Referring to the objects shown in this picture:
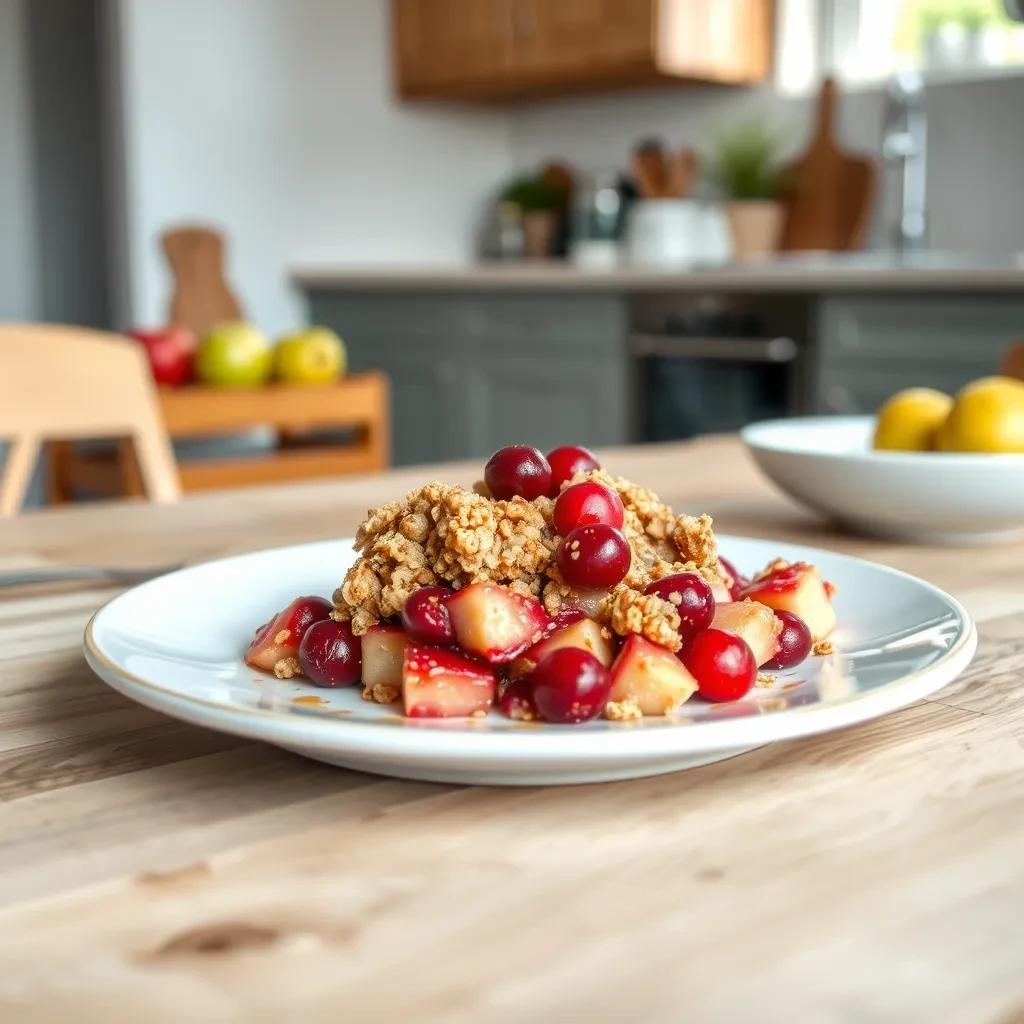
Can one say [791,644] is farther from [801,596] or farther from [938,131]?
[938,131]

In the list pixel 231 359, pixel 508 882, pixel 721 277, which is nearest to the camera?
pixel 508 882

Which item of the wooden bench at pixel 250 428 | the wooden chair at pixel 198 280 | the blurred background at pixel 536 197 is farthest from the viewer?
the wooden chair at pixel 198 280

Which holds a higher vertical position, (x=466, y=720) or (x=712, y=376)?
(x=466, y=720)

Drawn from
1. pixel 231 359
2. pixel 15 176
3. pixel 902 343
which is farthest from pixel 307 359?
pixel 15 176

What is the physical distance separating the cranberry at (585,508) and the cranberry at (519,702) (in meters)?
0.09

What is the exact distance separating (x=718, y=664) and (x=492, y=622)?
3.5 inches

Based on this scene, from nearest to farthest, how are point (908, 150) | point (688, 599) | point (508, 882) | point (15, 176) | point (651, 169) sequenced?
1. point (508, 882)
2. point (688, 599)
3. point (908, 150)
4. point (651, 169)
5. point (15, 176)

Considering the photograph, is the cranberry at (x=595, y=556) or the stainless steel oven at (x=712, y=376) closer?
the cranberry at (x=595, y=556)

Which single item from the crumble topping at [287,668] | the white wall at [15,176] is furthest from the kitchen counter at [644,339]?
the crumble topping at [287,668]

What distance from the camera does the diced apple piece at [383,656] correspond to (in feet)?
1.77

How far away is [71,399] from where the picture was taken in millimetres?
1548

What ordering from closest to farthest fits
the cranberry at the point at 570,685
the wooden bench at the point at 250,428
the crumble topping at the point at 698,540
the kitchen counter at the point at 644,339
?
1. the cranberry at the point at 570,685
2. the crumble topping at the point at 698,540
3. the wooden bench at the point at 250,428
4. the kitchen counter at the point at 644,339

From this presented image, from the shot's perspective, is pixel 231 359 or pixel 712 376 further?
pixel 712 376

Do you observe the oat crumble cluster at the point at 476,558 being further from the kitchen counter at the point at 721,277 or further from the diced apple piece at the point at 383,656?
the kitchen counter at the point at 721,277
